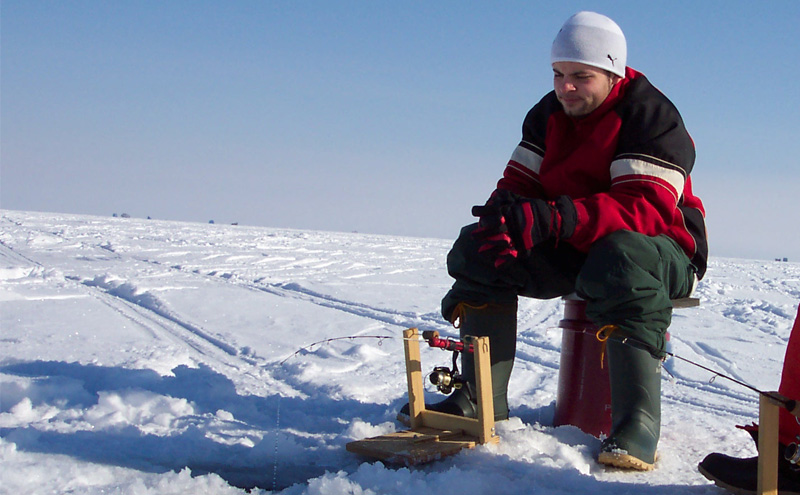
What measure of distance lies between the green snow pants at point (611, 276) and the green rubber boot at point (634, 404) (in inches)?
1.7

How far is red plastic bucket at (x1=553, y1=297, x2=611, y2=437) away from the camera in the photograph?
2.04m

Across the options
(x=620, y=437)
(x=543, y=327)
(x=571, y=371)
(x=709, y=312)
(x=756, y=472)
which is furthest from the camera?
(x=709, y=312)

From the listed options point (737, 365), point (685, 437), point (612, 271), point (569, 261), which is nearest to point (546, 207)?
point (612, 271)

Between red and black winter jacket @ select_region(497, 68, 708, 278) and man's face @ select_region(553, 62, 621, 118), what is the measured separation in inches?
1.1

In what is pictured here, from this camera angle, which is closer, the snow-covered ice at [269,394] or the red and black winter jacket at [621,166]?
the snow-covered ice at [269,394]

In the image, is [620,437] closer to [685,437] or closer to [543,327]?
[685,437]

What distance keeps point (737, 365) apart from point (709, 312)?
2424 mm

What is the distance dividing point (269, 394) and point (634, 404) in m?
1.31

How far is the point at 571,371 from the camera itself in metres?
2.11

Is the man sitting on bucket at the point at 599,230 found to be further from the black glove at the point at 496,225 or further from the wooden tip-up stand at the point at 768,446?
the wooden tip-up stand at the point at 768,446

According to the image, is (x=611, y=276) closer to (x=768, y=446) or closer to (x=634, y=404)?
(x=634, y=404)

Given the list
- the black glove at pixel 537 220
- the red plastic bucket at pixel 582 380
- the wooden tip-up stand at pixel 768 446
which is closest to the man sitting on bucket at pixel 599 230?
the black glove at pixel 537 220

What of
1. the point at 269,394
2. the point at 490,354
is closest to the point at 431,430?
the point at 490,354

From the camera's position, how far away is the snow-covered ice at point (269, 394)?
1577mm
